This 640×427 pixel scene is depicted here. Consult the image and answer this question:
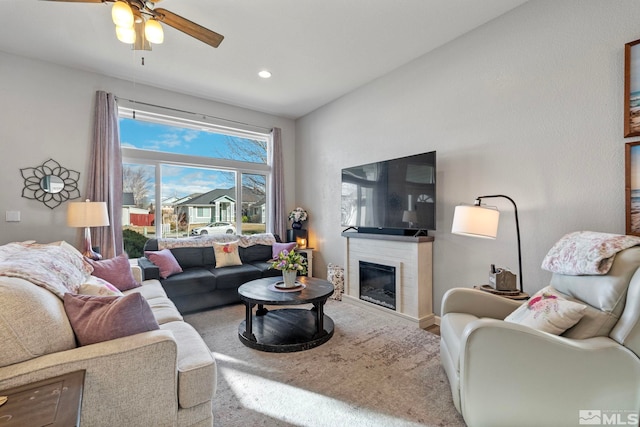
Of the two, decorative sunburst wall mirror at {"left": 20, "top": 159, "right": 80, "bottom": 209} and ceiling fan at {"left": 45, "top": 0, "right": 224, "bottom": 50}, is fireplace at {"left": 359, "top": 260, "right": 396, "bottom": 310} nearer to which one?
ceiling fan at {"left": 45, "top": 0, "right": 224, "bottom": 50}

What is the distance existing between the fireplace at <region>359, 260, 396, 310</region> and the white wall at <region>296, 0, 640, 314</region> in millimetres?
501

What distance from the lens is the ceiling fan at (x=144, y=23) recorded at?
5.87 ft

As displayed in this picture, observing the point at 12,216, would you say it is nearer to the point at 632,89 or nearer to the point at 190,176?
the point at 190,176

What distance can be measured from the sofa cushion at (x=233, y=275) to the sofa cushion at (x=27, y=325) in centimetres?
236

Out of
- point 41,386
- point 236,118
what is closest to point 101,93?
point 236,118

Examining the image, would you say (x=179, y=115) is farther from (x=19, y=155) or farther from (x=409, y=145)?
(x=409, y=145)

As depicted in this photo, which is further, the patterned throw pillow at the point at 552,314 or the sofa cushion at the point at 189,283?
the sofa cushion at the point at 189,283

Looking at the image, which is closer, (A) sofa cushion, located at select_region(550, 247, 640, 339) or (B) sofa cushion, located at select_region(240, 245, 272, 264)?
(A) sofa cushion, located at select_region(550, 247, 640, 339)

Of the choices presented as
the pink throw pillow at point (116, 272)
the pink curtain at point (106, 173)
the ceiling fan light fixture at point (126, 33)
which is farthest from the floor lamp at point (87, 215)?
the ceiling fan light fixture at point (126, 33)

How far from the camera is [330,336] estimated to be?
273 centimetres

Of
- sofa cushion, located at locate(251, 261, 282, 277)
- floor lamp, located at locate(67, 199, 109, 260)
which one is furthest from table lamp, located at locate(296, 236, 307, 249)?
floor lamp, located at locate(67, 199, 109, 260)

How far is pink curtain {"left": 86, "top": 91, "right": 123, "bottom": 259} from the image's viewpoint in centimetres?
355

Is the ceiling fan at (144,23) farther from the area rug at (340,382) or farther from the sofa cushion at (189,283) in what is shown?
the area rug at (340,382)

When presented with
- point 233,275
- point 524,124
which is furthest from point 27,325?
point 524,124
